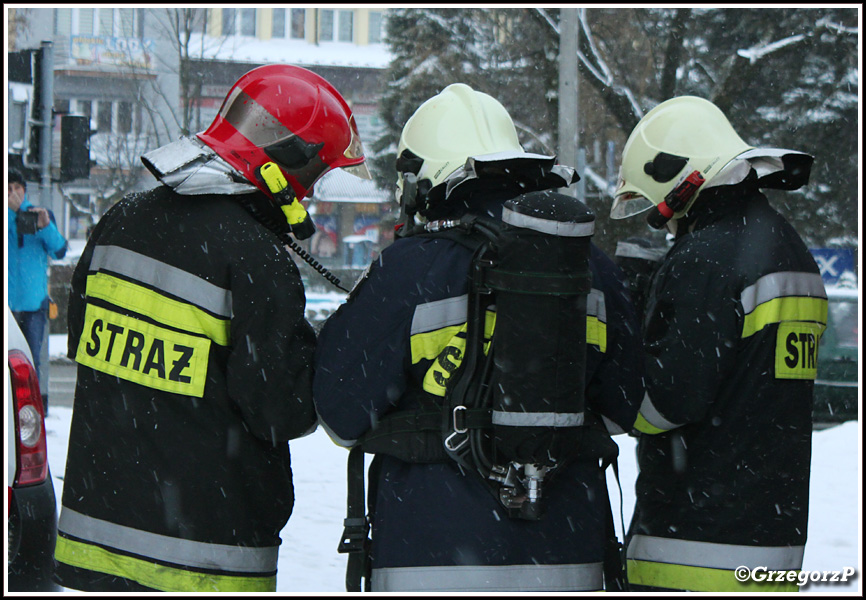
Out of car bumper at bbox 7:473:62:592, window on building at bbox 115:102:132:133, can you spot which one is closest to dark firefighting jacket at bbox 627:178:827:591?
car bumper at bbox 7:473:62:592

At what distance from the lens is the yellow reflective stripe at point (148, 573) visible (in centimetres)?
253

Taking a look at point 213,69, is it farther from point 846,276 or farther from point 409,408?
point 409,408

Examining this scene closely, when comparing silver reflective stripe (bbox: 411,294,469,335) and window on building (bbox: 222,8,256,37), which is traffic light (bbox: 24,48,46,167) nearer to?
silver reflective stripe (bbox: 411,294,469,335)

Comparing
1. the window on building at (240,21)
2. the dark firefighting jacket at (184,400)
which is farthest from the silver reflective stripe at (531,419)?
the window on building at (240,21)

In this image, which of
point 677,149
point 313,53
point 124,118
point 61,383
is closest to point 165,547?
point 677,149

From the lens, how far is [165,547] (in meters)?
2.55

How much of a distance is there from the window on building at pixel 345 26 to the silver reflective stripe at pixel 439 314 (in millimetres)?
30240

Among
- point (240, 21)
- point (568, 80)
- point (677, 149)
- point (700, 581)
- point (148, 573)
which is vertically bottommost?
point (700, 581)

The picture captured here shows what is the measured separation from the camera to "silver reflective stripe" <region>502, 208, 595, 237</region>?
7.41 ft

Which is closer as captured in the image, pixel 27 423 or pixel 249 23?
pixel 27 423

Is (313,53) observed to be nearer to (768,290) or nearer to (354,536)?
(768,290)

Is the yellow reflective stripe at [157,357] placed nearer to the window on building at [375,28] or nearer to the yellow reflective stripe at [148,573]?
the yellow reflective stripe at [148,573]

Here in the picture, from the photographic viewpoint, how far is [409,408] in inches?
97.6

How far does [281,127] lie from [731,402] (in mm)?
1671
